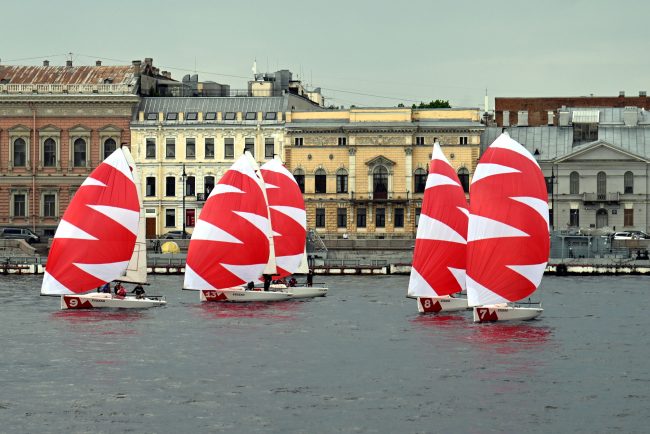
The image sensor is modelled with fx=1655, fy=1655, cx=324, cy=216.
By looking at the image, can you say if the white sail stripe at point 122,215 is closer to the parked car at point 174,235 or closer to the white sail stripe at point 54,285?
the white sail stripe at point 54,285

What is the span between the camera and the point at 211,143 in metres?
115

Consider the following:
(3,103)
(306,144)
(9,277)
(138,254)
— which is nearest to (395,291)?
(138,254)

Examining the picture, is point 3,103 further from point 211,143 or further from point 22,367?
point 22,367

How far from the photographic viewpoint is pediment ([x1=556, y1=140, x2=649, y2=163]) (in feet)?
372

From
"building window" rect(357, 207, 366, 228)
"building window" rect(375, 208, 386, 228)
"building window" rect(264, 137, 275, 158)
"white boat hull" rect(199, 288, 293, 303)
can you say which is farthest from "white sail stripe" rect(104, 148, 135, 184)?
"building window" rect(375, 208, 386, 228)

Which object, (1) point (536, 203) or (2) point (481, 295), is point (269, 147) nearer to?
(1) point (536, 203)

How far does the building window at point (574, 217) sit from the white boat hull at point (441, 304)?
163ft

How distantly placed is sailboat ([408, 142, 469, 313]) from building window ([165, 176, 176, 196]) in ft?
174

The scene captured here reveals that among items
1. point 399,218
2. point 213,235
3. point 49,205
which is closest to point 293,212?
point 213,235

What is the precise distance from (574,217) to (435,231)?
52.5 metres

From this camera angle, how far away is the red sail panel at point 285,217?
77000mm

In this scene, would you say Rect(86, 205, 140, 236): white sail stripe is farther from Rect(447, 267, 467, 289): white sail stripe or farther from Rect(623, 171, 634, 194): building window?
Rect(623, 171, 634, 194): building window

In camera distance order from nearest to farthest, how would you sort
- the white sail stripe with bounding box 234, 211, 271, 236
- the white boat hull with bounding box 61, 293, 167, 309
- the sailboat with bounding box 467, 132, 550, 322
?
1. the sailboat with bounding box 467, 132, 550, 322
2. the white boat hull with bounding box 61, 293, 167, 309
3. the white sail stripe with bounding box 234, 211, 271, 236

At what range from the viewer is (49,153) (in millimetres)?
115562
